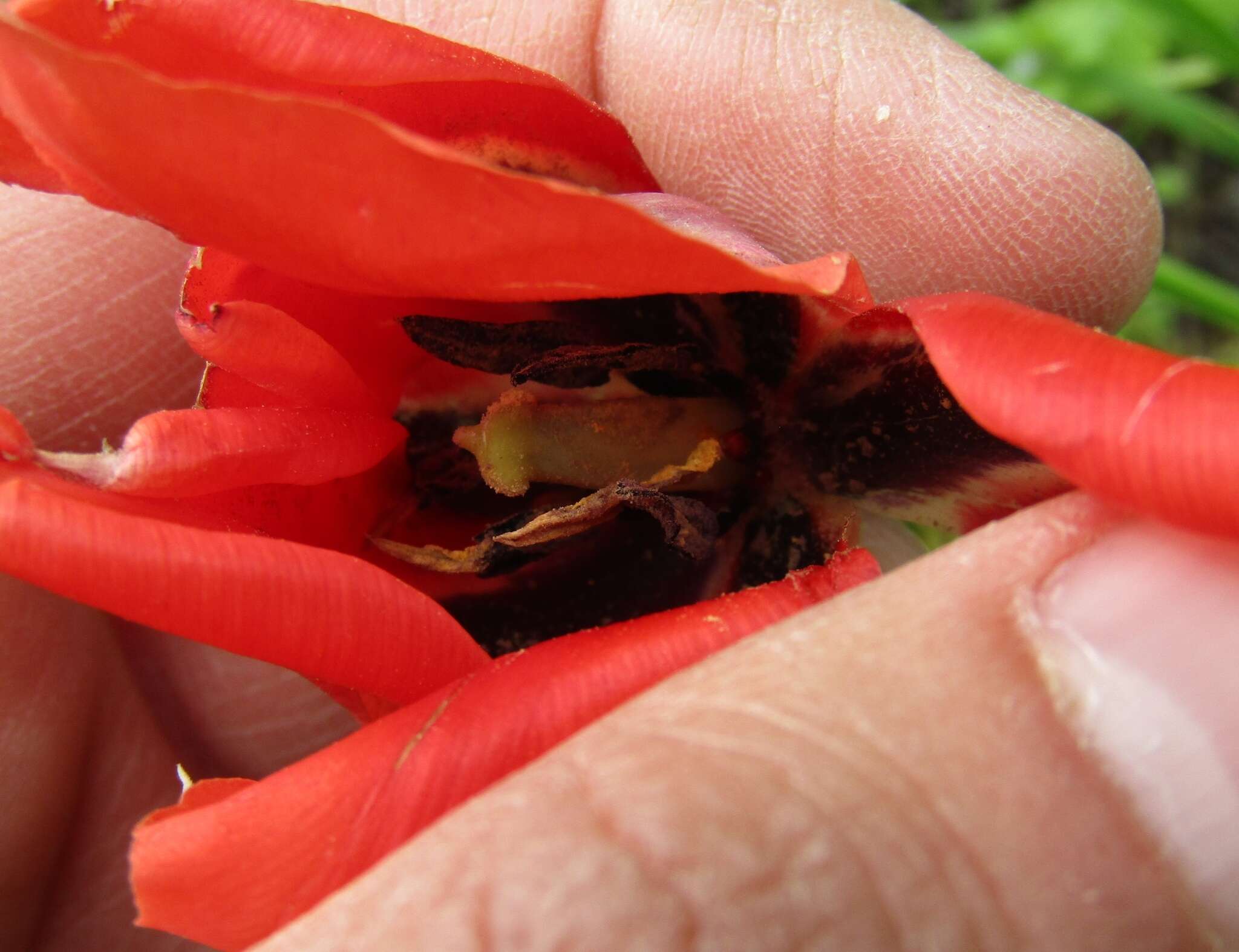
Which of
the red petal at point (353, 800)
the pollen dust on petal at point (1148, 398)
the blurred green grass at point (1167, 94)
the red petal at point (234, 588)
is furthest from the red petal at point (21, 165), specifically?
the blurred green grass at point (1167, 94)

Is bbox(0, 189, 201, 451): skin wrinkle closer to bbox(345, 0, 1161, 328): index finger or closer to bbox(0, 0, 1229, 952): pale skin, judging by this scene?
bbox(0, 0, 1229, 952): pale skin

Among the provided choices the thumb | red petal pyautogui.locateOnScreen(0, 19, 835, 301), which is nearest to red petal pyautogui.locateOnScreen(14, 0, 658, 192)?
red petal pyautogui.locateOnScreen(0, 19, 835, 301)

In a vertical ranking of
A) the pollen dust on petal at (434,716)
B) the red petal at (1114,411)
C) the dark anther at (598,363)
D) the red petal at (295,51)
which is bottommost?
the pollen dust on petal at (434,716)

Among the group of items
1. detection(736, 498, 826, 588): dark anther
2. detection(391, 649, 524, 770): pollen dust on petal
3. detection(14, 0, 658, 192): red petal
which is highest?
detection(14, 0, 658, 192): red petal

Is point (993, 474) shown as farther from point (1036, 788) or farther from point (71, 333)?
point (71, 333)

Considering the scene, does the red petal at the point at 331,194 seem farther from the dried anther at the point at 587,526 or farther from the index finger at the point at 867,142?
the index finger at the point at 867,142

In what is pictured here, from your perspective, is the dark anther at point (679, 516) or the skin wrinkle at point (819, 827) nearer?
the skin wrinkle at point (819, 827)
